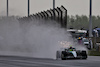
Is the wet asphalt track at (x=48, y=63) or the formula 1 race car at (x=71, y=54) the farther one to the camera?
the formula 1 race car at (x=71, y=54)

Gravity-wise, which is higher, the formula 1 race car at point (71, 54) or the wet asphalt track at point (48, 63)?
the formula 1 race car at point (71, 54)

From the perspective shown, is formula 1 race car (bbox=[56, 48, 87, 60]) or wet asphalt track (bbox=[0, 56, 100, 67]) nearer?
wet asphalt track (bbox=[0, 56, 100, 67])

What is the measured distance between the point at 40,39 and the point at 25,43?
185 inches

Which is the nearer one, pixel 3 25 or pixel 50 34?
pixel 50 34

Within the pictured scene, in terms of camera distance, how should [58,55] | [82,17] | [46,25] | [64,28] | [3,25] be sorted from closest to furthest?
[58,55]
[64,28]
[46,25]
[3,25]
[82,17]

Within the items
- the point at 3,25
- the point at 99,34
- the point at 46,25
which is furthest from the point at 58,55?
the point at 99,34

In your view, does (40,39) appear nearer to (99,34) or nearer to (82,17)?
(99,34)

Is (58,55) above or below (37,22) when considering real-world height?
below

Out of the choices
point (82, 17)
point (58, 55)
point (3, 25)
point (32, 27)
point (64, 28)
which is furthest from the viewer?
point (82, 17)

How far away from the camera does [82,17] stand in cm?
16812

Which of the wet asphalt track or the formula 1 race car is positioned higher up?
the formula 1 race car

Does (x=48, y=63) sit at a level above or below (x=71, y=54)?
below

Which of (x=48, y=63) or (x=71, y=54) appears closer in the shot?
(x=48, y=63)

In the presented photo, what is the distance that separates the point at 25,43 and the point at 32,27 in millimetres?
1791
